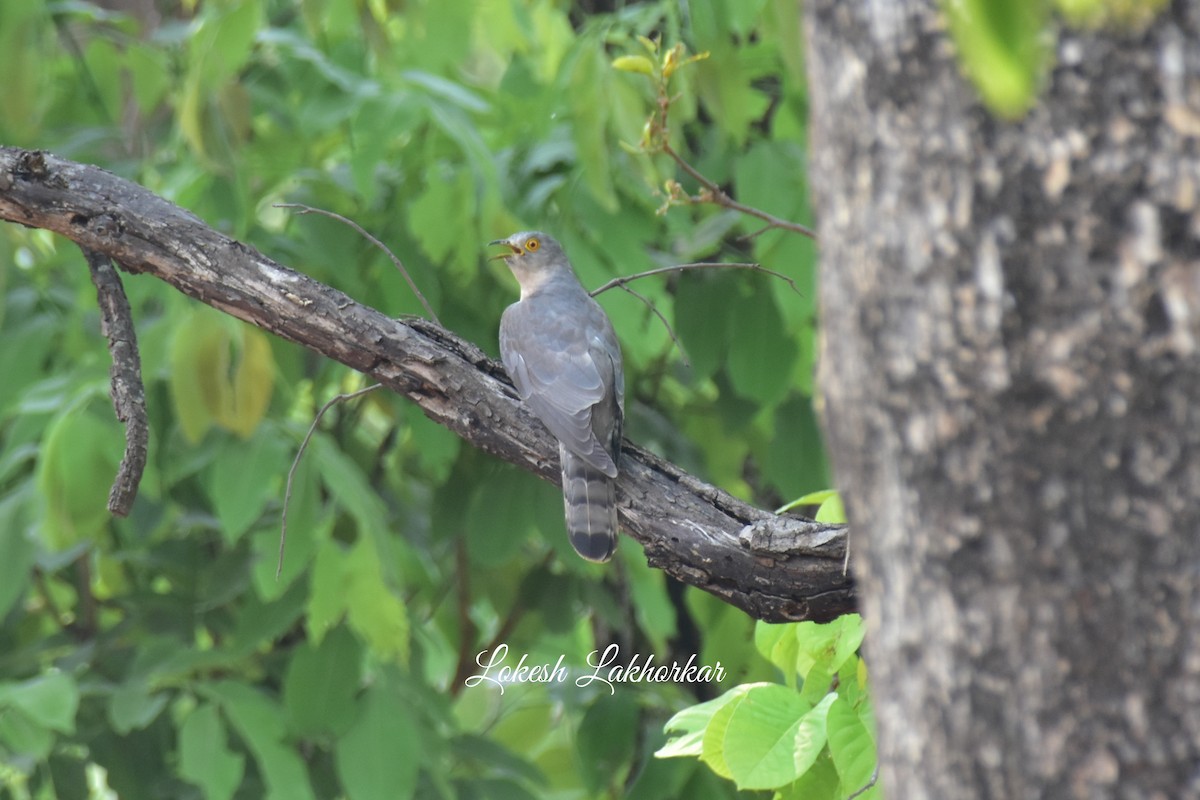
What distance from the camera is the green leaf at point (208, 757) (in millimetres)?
4078

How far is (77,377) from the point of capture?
14.4 feet

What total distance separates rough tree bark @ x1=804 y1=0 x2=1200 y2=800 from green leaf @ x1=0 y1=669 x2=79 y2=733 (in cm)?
322

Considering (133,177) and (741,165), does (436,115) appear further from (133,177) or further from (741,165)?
(133,177)

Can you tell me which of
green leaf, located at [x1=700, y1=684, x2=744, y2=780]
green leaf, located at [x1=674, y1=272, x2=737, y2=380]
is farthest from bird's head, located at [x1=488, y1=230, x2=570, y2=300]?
green leaf, located at [x1=700, y1=684, x2=744, y2=780]

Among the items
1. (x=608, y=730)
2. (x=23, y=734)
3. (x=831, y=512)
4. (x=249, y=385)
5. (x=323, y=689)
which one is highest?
(x=831, y=512)

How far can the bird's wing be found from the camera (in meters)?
3.47

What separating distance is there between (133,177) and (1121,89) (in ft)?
14.9

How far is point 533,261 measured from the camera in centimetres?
550

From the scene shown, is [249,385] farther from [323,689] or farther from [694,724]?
[694,724]

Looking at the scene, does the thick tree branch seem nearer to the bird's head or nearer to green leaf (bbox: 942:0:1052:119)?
green leaf (bbox: 942:0:1052:119)

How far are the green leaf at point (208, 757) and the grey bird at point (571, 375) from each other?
1.37 m

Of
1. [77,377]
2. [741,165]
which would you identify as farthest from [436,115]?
[77,377]

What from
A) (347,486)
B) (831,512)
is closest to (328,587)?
(347,486)

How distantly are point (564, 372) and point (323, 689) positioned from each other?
4.42 ft
